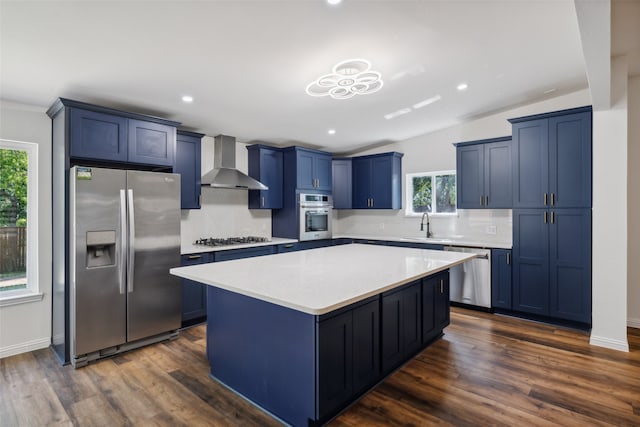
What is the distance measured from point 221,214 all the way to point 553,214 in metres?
4.19

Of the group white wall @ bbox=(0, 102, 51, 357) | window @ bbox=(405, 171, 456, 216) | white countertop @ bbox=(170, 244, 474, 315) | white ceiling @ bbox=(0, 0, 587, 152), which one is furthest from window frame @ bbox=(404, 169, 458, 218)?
white wall @ bbox=(0, 102, 51, 357)

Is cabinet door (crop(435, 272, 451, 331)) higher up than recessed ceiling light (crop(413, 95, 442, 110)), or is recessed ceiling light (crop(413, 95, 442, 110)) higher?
recessed ceiling light (crop(413, 95, 442, 110))

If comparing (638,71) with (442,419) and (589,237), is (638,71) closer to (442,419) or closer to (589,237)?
(589,237)

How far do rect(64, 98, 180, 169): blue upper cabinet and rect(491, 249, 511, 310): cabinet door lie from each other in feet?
13.2

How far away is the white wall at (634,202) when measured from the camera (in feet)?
12.3

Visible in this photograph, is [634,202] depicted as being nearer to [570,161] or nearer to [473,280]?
[570,161]

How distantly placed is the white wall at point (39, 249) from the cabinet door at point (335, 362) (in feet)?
9.92

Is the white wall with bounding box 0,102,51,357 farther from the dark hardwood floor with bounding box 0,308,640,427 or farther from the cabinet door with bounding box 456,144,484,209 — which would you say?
the cabinet door with bounding box 456,144,484,209

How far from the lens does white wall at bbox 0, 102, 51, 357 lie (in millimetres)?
3064

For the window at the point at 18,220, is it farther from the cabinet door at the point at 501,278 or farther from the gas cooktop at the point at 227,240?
the cabinet door at the point at 501,278

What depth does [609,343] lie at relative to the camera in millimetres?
3209

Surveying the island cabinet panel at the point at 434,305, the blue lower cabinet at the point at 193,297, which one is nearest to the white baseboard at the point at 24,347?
the blue lower cabinet at the point at 193,297

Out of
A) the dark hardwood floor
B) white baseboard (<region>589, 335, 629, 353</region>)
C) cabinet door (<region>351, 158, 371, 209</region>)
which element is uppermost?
cabinet door (<region>351, 158, 371, 209</region>)

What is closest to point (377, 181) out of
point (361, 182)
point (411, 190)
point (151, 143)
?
point (361, 182)
